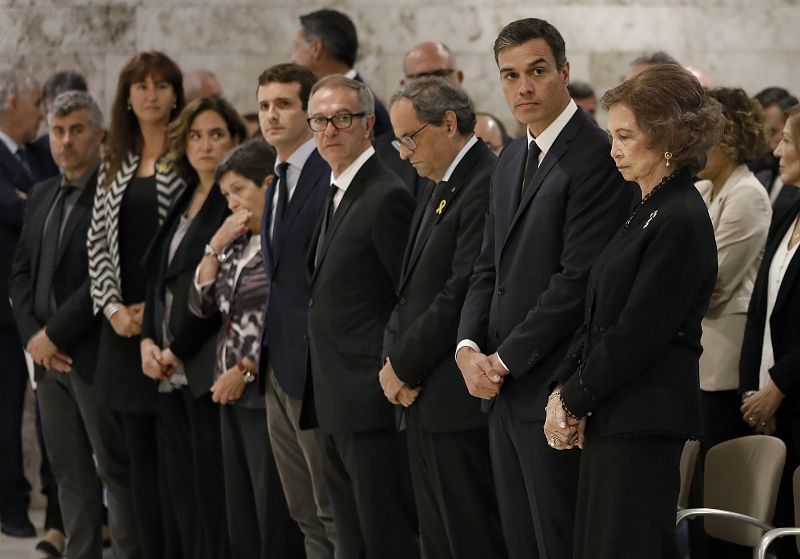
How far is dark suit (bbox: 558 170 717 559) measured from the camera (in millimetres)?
3213

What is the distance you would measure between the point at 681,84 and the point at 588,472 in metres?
0.99

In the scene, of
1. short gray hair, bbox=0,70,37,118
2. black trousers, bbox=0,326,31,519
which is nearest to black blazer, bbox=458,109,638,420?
black trousers, bbox=0,326,31,519

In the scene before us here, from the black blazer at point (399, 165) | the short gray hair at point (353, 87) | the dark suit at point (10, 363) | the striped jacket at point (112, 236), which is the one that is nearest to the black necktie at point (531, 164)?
the short gray hair at point (353, 87)

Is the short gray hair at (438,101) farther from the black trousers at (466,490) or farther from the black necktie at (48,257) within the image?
the black necktie at (48,257)

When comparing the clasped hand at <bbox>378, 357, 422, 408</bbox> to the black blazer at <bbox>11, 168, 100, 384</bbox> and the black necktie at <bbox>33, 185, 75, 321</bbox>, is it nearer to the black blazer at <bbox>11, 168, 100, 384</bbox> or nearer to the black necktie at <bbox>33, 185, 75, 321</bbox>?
the black blazer at <bbox>11, 168, 100, 384</bbox>

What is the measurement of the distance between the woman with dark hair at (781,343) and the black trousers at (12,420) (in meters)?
4.02

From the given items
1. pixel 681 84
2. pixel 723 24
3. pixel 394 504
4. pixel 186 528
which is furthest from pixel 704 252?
pixel 723 24

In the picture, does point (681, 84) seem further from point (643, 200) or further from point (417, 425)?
point (417, 425)

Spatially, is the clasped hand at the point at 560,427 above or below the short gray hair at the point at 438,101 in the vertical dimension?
below

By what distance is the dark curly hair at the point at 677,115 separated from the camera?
10.9 feet

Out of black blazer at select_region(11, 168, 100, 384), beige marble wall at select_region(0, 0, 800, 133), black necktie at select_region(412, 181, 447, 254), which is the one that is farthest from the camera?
beige marble wall at select_region(0, 0, 800, 133)

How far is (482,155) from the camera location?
14.0 feet

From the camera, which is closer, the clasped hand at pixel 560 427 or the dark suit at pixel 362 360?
the clasped hand at pixel 560 427

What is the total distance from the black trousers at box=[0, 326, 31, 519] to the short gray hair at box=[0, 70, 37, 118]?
1.26 m
